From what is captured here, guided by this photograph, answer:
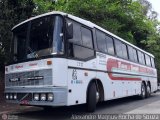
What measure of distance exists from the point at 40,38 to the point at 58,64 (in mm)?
1304

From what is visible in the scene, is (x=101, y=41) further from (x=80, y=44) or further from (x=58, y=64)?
(x=58, y=64)

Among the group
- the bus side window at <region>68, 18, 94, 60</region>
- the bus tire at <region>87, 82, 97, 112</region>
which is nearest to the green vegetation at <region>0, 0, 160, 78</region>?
the bus side window at <region>68, 18, 94, 60</region>

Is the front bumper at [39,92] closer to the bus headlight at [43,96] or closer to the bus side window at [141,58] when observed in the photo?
the bus headlight at [43,96]

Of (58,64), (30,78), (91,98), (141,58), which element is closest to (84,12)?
(141,58)

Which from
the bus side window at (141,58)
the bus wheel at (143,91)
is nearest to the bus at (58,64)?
the bus wheel at (143,91)

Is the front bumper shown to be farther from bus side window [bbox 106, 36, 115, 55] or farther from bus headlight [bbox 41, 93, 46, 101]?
bus side window [bbox 106, 36, 115, 55]

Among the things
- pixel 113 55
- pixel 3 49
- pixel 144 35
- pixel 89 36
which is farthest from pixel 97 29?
pixel 144 35

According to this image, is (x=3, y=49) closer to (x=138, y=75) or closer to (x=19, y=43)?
(x=19, y=43)

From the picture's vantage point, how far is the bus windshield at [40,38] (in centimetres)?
922

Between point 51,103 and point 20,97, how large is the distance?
160 cm

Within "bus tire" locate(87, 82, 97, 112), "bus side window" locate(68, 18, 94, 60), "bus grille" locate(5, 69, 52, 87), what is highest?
"bus side window" locate(68, 18, 94, 60)

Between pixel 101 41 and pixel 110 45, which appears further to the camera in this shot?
pixel 110 45

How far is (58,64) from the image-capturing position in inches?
351

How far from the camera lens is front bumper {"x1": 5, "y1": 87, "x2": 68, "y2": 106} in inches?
346
